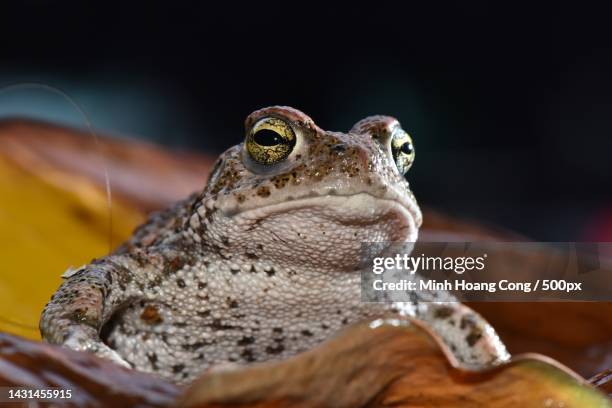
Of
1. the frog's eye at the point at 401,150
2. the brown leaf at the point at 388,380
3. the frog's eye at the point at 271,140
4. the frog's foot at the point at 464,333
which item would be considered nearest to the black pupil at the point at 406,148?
the frog's eye at the point at 401,150

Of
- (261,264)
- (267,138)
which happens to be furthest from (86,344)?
(267,138)

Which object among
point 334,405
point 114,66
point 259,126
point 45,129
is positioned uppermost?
Result: point 114,66

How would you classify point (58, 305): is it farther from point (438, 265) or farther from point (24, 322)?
point (438, 265)

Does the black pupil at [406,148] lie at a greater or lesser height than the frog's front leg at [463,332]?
greater

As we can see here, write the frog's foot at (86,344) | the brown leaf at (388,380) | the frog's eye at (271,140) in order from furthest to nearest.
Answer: the frog's eye at (271,140)
the frog's foot at (86,344)
the brown leaf at (388,380)

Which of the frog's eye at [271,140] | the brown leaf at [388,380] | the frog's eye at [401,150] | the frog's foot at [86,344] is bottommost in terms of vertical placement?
the brown leaf at [388,380]

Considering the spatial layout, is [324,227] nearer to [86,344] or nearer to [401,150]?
[401,150]

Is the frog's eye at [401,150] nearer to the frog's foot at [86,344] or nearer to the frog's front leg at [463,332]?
the frog's front leg at [463,332]

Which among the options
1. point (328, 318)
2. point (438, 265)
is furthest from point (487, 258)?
point (328, 318)
